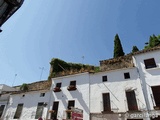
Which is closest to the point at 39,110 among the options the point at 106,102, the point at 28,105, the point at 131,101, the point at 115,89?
the point at 28,105

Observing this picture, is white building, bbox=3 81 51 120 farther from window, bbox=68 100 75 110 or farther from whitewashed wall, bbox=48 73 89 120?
window, bbox=68 100 75 110

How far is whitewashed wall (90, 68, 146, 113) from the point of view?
14.2m

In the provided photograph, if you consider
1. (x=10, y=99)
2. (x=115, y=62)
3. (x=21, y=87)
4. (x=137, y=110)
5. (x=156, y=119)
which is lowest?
(x=156, y=119)

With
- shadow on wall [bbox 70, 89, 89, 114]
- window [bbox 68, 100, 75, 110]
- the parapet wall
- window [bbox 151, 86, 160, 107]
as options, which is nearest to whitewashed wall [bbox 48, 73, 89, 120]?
shadow on wall [bbox 70, 89, 89, 114]

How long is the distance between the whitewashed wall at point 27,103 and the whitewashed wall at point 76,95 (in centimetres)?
181

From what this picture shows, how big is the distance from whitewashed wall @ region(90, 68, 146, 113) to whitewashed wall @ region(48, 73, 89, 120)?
30.6 inches

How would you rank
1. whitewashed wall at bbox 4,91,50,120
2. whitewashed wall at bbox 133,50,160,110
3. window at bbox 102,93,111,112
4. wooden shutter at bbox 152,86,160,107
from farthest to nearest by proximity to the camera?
whitewashed wall at bbox 4,91,50,120 → window at bbox 102,93,111,112 → whitewashed wall at bbox 133,50,160,110 → wooden shutter at bbox 152,86,160,107

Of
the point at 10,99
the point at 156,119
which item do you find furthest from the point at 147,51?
the point at 10,99

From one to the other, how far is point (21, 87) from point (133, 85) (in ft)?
71.8

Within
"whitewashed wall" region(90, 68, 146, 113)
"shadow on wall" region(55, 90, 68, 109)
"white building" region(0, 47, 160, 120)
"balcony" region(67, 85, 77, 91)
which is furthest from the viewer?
"balcony" region(67, 85, 77, 91)

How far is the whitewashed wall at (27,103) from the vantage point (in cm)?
1928

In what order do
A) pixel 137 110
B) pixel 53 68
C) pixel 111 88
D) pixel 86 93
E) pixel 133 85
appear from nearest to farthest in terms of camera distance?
1. pixel 137 110
2. pixel 133 85
3. pixel 111 88
4. pixel 86 93
5. pixel 53 68

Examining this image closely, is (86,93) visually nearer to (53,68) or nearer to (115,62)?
(115,62)

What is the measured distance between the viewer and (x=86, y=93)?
1711cm
